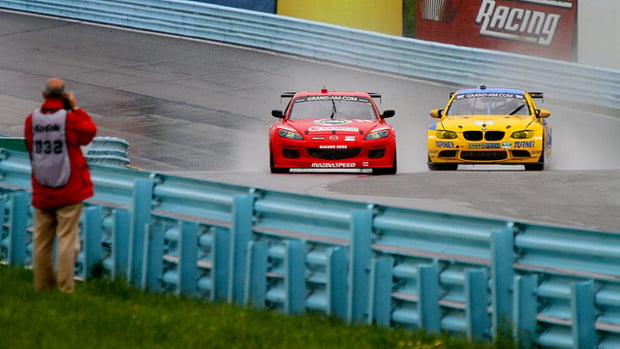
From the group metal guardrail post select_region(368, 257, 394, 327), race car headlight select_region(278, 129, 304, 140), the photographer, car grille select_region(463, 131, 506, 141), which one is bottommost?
metal guardrail post select_region(368, 257, 394, 327)

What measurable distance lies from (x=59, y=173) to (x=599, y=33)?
88.3 ft

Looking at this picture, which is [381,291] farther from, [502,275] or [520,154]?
[520,154]

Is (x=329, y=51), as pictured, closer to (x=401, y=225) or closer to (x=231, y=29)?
(x=231, y=29)

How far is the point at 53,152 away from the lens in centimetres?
833

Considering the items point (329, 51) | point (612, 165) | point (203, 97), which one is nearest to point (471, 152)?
point (612, 165)

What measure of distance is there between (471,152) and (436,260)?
39.7 feet

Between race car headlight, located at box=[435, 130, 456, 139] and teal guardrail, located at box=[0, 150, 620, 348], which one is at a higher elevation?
race car headlight, located at box=[435, 130, 456, 139]

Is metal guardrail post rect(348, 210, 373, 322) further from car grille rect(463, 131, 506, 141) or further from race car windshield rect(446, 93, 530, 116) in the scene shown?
race car windshield rect(446, 93, 530, 116)

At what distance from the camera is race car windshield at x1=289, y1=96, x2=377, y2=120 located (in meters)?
19.5

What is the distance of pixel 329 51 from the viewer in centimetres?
3362

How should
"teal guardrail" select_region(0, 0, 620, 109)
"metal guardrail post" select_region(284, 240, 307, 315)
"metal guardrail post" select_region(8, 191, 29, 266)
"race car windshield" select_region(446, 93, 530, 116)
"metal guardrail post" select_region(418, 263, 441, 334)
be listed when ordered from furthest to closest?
1. "teal guardrail" select_region(0, 0, 620, 109)
2. "race car windshield" select_region(446, 93, 530, 116)
3. "metal guardrail post" select_region(8, 191, 29, 266)
4. "metal guardrail post" select_region(284, 240, 307, 315)
5. "metal guardrail post" select_region(418, 263, 441, 334)

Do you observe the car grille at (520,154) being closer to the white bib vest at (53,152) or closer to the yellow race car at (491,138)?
the yellow race car at (491,138)

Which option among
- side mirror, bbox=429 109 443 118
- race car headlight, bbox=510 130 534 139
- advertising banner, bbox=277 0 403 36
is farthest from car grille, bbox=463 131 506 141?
advertising banner, bbox=277 0 403 36

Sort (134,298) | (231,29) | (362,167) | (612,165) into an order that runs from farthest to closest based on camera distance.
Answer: (231,29)
(612,165)
(362,167)
(134,298)
